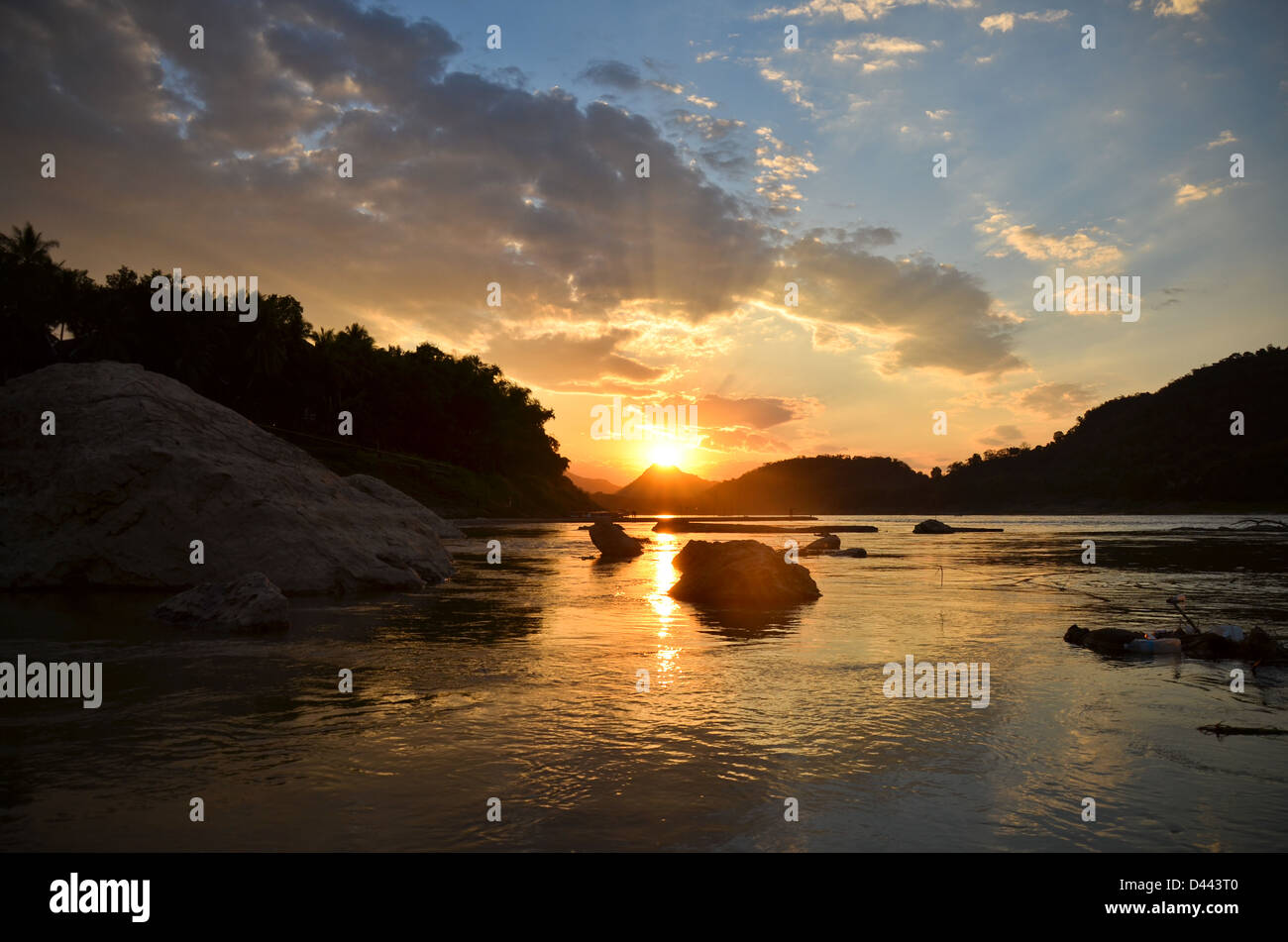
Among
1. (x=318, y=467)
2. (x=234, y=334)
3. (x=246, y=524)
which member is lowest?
(x=246, y=524)

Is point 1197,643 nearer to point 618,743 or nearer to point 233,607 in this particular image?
point 618,743

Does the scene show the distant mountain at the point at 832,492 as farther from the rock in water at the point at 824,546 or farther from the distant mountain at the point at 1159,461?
the rock in water at the point at 824,546

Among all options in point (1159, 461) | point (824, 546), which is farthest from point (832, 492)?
point (824, 546)

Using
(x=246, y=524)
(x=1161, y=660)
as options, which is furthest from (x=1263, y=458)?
(x=246, y=524)

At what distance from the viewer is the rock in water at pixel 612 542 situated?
3244 cm

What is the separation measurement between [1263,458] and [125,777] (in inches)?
4973

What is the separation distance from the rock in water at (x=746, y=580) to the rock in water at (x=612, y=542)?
14540 millimetres

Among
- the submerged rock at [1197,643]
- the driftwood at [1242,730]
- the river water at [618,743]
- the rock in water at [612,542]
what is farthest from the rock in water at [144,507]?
the rock in water at [612,542]

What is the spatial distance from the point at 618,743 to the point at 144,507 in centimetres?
1330

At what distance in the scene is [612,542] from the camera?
3269 centimetres

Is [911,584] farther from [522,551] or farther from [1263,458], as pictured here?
[1263,458]

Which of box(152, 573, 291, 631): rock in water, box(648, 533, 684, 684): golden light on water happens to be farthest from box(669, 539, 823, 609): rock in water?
box(152, 573, 291, 631): rock in water

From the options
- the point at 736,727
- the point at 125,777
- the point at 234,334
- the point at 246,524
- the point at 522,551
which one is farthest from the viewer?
the point at 234,334
